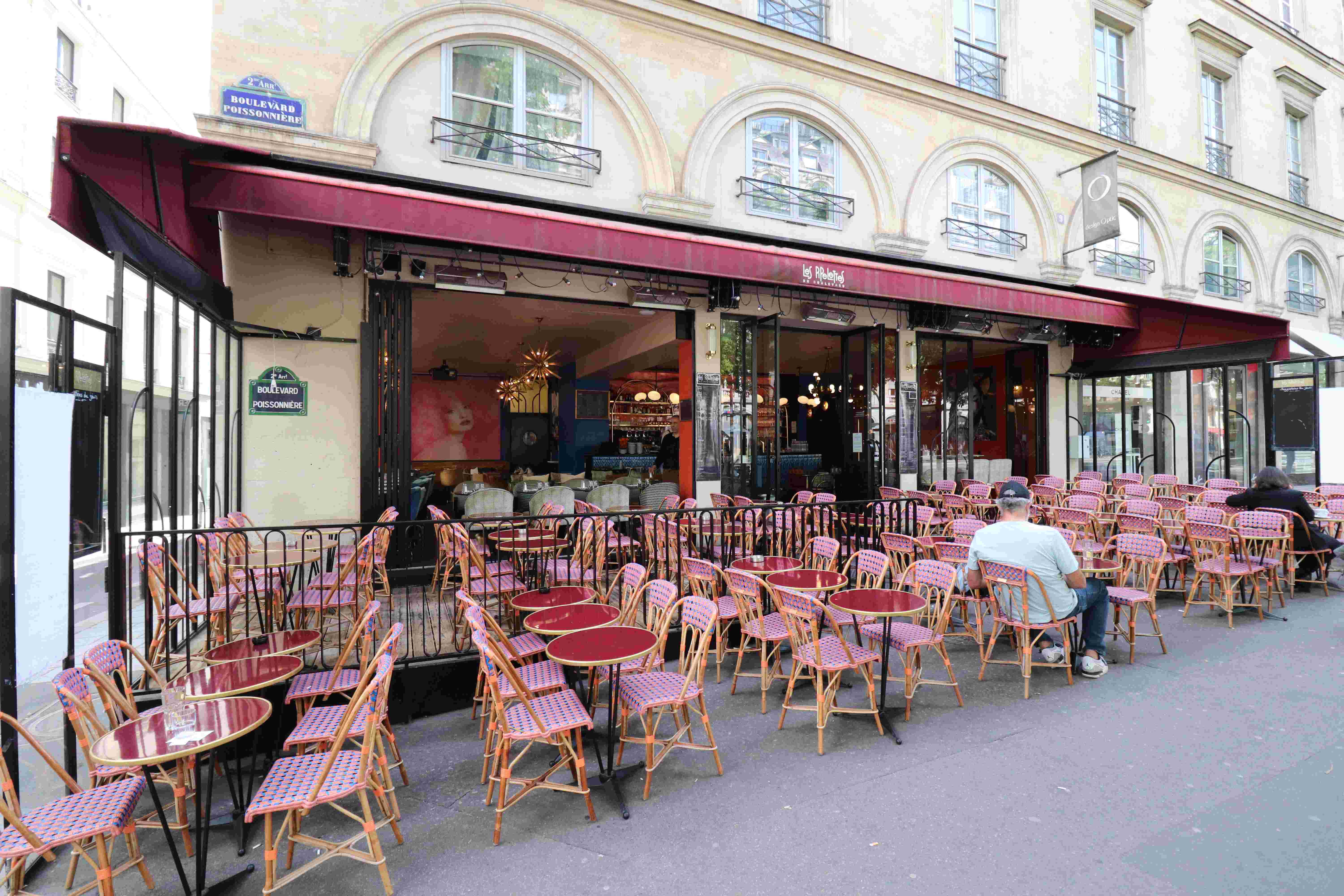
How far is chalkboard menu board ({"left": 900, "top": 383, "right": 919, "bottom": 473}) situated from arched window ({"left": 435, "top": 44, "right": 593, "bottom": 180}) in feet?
20.8

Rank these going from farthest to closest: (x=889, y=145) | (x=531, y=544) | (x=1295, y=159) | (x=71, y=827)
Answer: (x=1295, y=159), (x=889, y=145), (x=531, y=544), (x=71, y=827)

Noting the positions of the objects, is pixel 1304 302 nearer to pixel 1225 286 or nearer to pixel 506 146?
pixel 1225 286

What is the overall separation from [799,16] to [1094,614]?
9631 mm

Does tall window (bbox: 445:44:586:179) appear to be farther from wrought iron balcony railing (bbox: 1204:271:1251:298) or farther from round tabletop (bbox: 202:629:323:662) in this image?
wrought iron balcony railing (bbox: 1204:271:1251:298)

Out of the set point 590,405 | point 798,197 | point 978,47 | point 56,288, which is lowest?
point 590,405

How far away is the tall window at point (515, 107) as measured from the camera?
746cm

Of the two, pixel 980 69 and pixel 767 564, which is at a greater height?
pixel 980 69

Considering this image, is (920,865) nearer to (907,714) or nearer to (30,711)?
(907,714)

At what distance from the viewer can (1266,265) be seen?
1472 cm

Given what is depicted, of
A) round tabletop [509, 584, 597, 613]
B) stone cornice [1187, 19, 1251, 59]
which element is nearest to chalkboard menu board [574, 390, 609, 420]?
round tabletop [509, 584, 597, 613]

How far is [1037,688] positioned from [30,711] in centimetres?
586

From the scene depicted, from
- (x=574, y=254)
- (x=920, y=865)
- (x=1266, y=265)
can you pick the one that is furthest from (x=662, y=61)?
(x=1266, y=265)

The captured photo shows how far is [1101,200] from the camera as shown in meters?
10.8

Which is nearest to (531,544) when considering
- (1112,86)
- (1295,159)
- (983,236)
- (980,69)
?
(983,236)
